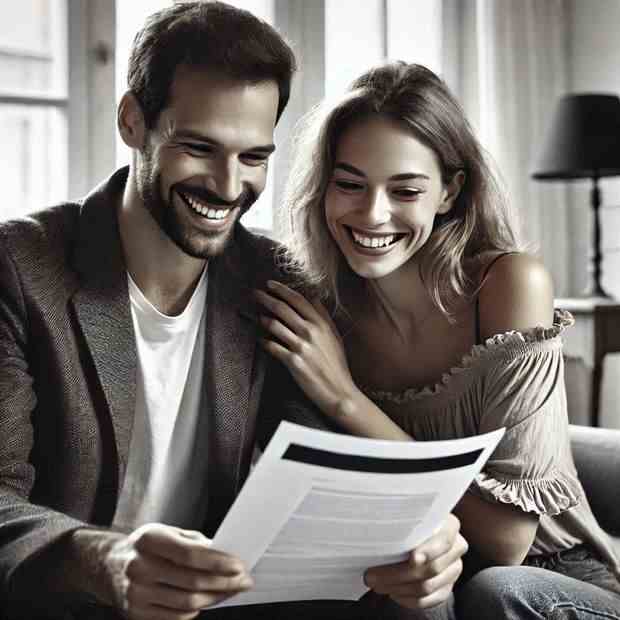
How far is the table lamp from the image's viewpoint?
371cm

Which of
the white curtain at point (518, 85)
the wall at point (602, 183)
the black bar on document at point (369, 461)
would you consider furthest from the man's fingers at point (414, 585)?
the wall at point (602, 183)

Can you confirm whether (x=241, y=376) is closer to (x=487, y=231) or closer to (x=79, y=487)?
(x=79, y=487)

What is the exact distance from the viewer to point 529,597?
1353mm

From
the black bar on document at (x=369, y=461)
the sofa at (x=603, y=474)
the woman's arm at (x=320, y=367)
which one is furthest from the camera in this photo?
the sofa at (x=603, y=474)

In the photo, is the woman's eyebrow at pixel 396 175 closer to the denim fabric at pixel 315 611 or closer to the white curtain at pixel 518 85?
the denim fabric at pixel 315 611

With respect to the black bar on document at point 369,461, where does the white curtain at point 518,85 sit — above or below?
above

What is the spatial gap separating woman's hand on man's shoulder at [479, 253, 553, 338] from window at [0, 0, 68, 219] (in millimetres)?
1766

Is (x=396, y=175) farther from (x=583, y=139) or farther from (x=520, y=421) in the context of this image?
(x=583, y=139)

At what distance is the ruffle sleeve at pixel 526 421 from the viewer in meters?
1.51

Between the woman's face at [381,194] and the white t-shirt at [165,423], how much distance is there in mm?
288

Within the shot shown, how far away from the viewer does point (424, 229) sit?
5.37 ft

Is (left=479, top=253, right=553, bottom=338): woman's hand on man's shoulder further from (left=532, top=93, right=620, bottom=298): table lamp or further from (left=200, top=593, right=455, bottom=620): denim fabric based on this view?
(left=532, top=93, right=620, bottom=298): table lamp

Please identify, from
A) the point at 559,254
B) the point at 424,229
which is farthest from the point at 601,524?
the point at 559,254

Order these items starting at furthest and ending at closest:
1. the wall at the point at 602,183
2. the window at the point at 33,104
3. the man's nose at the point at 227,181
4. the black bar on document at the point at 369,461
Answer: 1. the wall at the point at 602,183
2. the window at the point at 33,104
3. the man's nose at the point at 227,181
4. the black bar on document at the point at 369,461
